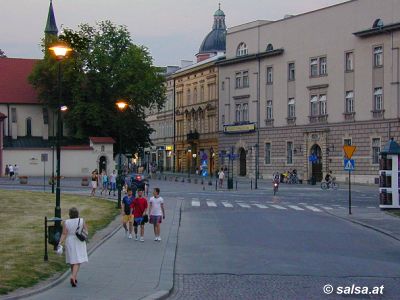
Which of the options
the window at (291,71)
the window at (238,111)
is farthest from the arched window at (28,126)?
the window at (291,71)

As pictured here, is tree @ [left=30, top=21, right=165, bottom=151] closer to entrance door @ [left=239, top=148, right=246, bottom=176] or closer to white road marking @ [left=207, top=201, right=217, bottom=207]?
entrance door @ [left=239, top=148, right=246, bottom=176]

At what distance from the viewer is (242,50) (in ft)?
307

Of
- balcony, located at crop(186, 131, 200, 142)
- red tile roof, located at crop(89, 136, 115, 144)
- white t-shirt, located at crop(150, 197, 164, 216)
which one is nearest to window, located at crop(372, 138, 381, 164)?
red tile roof, located at crop(89, 136, 115, 144)

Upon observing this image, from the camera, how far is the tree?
9025 centimetres

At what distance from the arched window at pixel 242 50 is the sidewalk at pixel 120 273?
6789cm

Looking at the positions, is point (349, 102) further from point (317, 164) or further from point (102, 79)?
point (102, 79)

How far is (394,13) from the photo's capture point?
69.9 meters

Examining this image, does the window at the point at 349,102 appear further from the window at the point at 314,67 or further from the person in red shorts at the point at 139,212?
the person in red shorts at the point at 139,212

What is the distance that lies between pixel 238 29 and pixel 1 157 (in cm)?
3041

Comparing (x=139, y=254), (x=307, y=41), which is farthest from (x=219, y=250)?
(x=307, y=41)

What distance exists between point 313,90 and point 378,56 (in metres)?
9.97

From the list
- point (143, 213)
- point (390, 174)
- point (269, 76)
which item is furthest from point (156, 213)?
point (269, 76)

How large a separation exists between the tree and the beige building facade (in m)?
10.6

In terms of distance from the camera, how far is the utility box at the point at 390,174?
38969 millimetres
